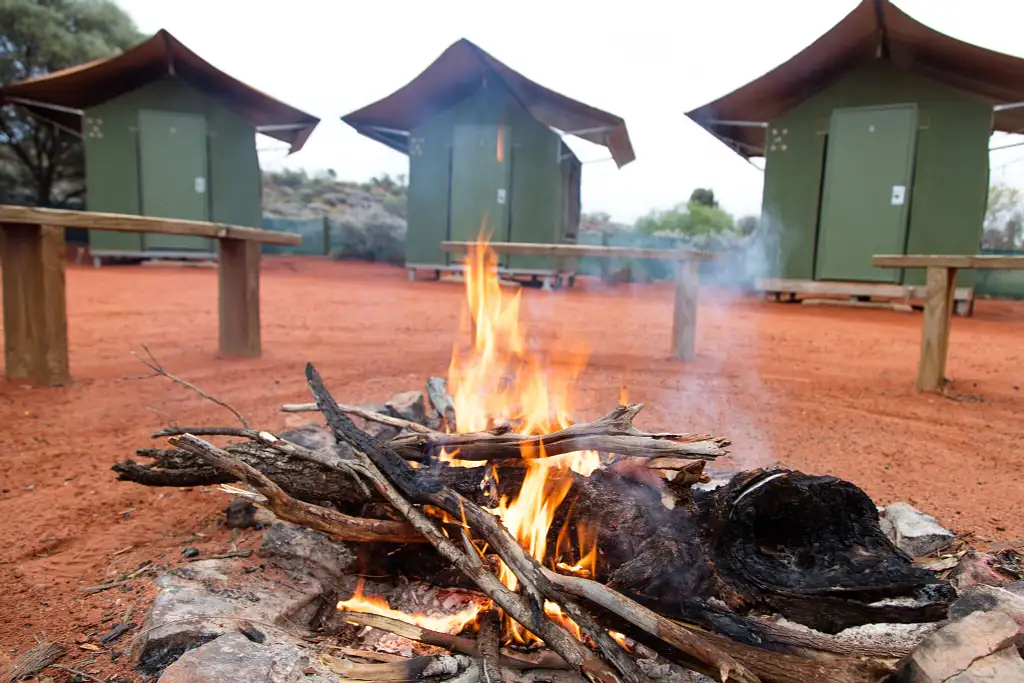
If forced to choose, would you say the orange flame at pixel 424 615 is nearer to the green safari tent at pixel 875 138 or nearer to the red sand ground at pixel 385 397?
the red sand ground at pixel 385 397

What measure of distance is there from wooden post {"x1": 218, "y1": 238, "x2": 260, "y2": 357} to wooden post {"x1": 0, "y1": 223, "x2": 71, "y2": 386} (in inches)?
54.4

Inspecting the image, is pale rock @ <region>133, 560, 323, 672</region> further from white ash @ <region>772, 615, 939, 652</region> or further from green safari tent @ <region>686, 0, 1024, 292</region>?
green safari tent @ <region>686, 0, 1024, 292</region>

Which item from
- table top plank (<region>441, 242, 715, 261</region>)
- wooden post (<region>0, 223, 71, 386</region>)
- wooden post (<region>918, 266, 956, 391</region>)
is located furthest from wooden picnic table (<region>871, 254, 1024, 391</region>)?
wooden post (<region>0, 223, 71, 386</region>)

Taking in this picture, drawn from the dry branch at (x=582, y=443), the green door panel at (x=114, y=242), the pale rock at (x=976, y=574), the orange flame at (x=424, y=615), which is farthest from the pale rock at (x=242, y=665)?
the green door panel at (x=114, y=242)

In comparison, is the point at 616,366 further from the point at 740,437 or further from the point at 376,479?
the point at 376,479

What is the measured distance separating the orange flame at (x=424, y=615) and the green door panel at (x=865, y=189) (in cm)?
1081

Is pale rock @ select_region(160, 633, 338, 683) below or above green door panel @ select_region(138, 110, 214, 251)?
below

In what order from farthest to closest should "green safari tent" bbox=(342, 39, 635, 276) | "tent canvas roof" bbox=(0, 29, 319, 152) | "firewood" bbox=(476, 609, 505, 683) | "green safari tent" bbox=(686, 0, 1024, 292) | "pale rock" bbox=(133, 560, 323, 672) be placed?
"green safari tent" bbox=(342, 39, 635, 276) < "tent canvas roof" bbox=(0, 29, 319, 152) < "green safari tent" bbox=(686, 0, 1024, 292) < "pale rock" bbox=(133, 560, 323, 672) < "firewood" bbox=(476, 609, 505, 683)

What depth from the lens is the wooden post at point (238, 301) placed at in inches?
218

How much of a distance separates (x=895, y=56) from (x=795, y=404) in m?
8.56

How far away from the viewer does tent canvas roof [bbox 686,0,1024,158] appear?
9156 mm

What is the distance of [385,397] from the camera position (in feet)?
13.9

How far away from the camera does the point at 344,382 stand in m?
4.66

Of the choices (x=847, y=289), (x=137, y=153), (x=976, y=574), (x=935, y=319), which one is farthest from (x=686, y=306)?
(x=137, y=153)
